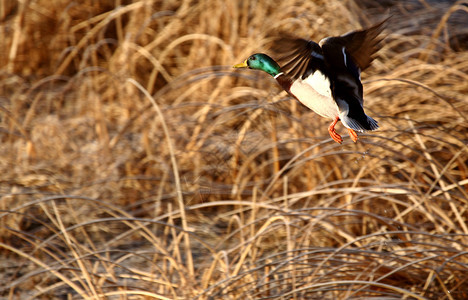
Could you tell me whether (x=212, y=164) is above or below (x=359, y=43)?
below

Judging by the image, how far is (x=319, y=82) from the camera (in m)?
0.41

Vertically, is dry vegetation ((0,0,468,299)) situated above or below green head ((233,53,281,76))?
below

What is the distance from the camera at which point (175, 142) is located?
2.93 m

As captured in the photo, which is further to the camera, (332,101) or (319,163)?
(319,163)

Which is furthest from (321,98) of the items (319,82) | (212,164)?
(212,164)

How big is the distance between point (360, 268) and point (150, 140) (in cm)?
160

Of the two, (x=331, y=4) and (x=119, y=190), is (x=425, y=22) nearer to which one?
(x=331, y=4)

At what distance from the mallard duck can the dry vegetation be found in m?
1.11

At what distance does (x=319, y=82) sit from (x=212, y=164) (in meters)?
1.16

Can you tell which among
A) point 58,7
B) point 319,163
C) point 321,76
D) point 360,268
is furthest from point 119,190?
point 321,76

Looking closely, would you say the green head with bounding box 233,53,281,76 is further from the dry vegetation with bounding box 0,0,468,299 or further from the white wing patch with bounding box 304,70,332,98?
the dry vegetation with bounding box 0,0,468,299

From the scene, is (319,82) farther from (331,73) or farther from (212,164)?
(212,164)

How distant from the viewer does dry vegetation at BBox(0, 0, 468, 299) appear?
5.59ft

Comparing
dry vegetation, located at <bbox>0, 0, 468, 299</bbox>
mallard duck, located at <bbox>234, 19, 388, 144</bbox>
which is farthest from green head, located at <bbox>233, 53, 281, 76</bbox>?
dry vegetation, located at <bbox>0, 0, 468, 299</bbox>
